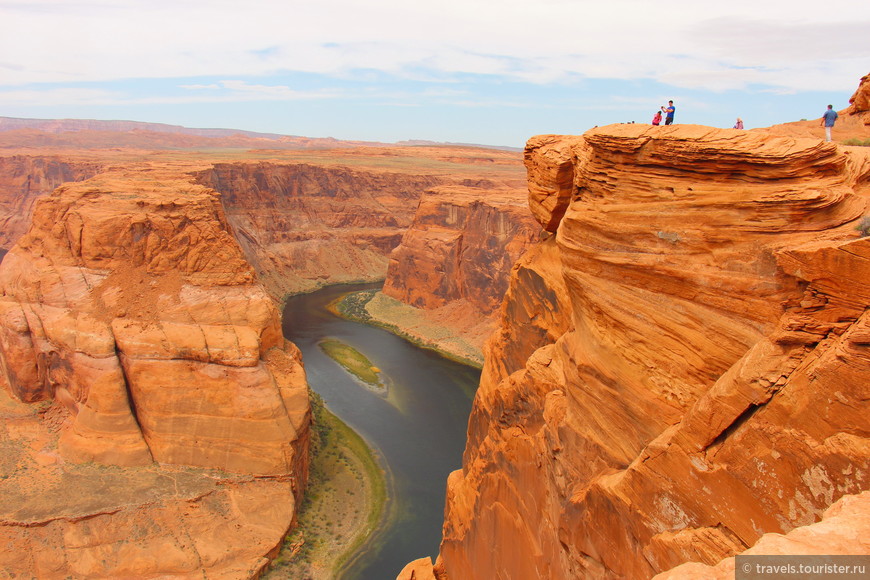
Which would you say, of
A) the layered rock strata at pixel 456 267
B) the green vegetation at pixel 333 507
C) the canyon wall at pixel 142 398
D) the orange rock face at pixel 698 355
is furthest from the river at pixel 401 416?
the orange rock face at pixel 698 355

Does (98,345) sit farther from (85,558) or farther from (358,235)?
(358,235)

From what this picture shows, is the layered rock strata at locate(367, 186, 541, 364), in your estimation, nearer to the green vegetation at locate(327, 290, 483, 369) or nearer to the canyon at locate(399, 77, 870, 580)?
the green vegetation at locate(327, 290, 483, 369)

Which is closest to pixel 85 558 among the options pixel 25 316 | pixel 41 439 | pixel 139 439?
pixel 139 439

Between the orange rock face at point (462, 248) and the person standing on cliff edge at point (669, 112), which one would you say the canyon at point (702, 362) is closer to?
the person standing on cliff edge at point (669, 112)

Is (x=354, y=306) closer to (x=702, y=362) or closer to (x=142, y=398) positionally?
(x=142, y=398)

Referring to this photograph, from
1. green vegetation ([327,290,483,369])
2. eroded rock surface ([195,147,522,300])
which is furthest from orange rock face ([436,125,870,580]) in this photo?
eroded rock surface ([195,147,522,300])

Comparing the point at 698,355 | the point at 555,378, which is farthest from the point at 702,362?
the point at 555,378
